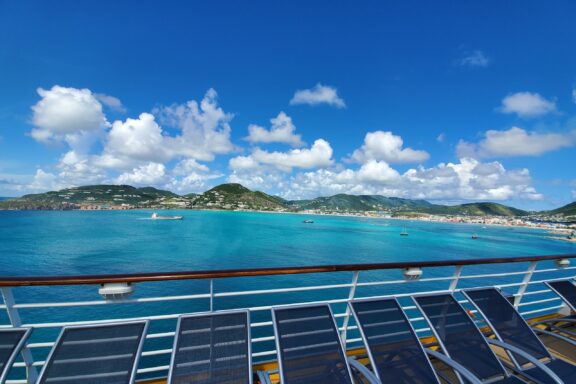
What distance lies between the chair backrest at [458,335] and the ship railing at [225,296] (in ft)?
0.77

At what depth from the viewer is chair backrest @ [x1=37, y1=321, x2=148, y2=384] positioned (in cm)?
147

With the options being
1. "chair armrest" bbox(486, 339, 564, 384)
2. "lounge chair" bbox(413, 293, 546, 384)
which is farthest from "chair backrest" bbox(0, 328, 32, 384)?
"chair armrest" bbox(486, 339, 564, 384)

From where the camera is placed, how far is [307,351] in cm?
177

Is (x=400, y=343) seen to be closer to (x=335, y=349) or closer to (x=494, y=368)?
(x=335, y=349)

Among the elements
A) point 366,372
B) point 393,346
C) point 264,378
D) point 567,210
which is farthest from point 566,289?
point 567,210

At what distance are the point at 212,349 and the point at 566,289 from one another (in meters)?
4.40

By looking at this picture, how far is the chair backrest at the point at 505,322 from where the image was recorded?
227 centimetres

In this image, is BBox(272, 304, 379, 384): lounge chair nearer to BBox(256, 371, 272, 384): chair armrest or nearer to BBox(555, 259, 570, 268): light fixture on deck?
BBox(256, 371, 272, 384): chair armrest

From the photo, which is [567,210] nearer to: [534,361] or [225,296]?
[225,296]

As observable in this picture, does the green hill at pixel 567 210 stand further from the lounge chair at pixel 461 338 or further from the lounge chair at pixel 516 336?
the lounge chair at pixel 461 338

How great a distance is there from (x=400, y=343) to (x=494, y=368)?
31.3 inches

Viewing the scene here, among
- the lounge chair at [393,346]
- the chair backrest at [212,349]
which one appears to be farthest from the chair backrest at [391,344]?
the chair backrest at [212,349]

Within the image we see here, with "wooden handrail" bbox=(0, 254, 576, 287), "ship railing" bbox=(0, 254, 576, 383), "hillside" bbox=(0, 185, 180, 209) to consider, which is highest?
"hillside" bbox=(0, 185, 180, 209)

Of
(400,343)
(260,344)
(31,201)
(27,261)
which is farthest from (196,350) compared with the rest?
(31,201)
